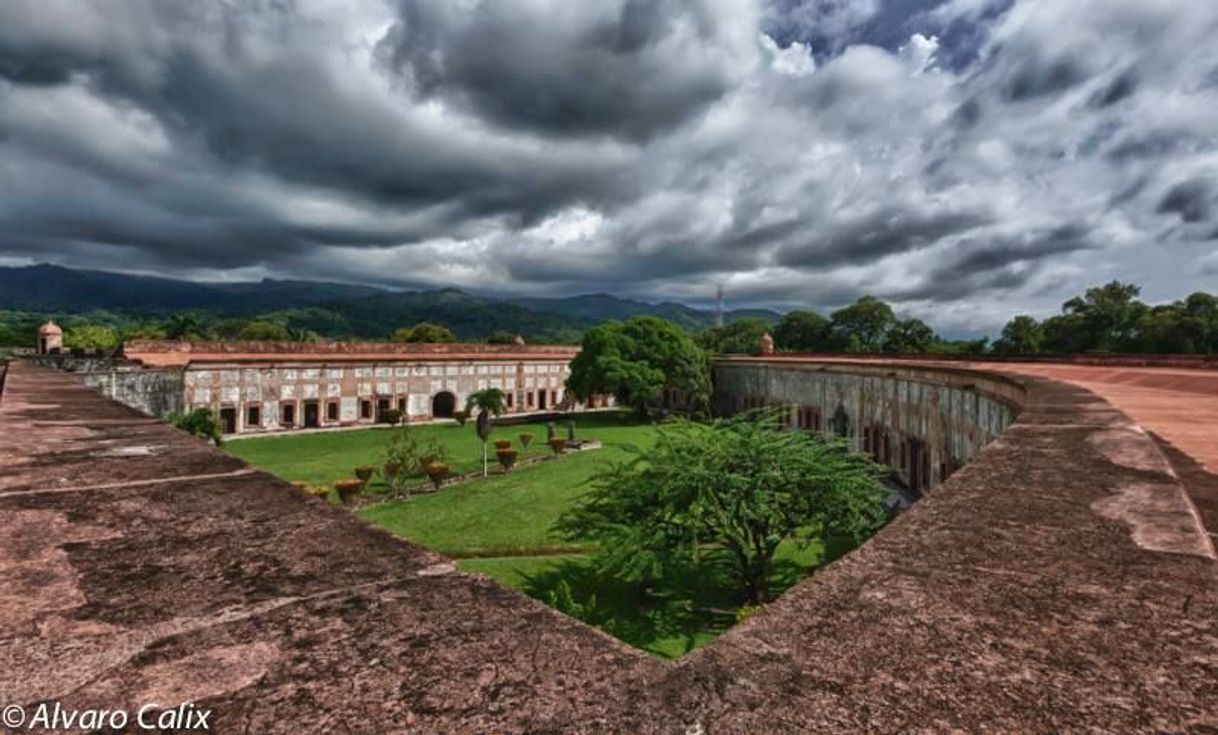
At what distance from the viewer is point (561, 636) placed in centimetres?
126

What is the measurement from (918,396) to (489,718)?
59.5 feet

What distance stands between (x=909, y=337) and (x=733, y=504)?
61.3 metres

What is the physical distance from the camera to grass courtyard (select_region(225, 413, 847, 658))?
9930mm

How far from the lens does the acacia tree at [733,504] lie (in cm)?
1039

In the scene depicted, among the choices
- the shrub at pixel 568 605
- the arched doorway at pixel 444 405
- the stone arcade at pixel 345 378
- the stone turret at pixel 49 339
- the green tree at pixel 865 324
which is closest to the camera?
the shrub at pixel 568 605

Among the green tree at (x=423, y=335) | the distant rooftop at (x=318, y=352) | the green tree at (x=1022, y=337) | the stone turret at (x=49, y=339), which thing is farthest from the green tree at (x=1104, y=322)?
the stone turret at (x=49, y=339)

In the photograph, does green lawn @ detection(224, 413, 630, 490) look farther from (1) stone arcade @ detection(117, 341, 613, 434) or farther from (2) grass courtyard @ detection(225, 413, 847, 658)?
(1) stone arcade @ detection(117, 341, 613, 434)

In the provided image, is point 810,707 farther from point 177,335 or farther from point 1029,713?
point 177,335

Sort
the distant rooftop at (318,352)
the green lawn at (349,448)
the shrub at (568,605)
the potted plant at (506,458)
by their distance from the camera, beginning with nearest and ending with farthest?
1. the shrub at (568,605)
2. the potted plant at (506,458)
3. the green lawn at (349,448)
4. the distant rooftop at (318,352)

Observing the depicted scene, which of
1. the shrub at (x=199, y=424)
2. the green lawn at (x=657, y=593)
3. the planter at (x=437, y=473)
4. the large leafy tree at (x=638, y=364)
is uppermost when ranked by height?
the large leafy tree at (x=638, y=364)

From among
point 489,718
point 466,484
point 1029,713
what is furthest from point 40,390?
point 466,484

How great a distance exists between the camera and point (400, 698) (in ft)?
3.43

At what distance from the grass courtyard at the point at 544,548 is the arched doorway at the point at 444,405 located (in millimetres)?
14617

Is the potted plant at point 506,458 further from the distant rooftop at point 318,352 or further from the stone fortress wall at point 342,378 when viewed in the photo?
the distant rooftop at point 318,352
